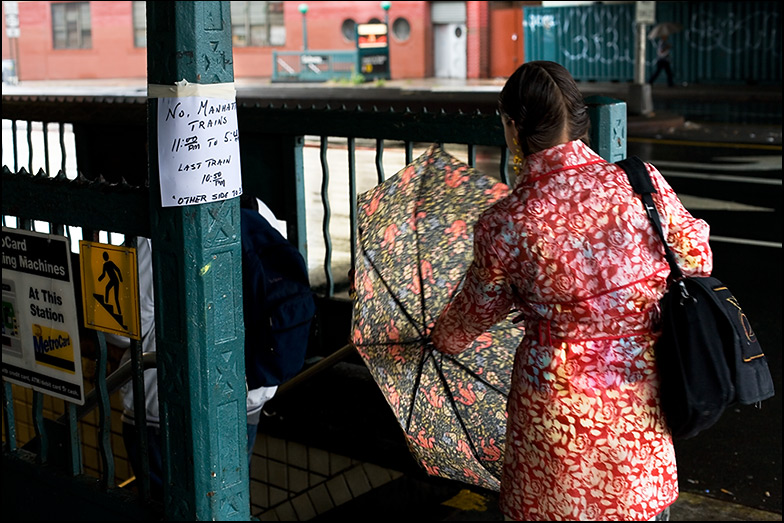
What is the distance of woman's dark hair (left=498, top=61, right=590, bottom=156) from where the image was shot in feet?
8.82

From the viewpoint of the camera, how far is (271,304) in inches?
137

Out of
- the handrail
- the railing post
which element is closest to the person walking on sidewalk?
the railing post

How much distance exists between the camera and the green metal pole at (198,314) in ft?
8.89

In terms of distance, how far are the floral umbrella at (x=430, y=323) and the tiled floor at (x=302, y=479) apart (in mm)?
1824

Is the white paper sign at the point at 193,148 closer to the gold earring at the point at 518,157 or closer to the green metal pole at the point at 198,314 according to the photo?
the green metal pole at the point at 198,314

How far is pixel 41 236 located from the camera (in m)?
3.29

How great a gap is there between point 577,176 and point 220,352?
1088 millimetres

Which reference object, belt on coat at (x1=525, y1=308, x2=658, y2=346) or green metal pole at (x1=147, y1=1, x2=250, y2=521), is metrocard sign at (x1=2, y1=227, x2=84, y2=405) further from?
belt on coat at (x1=525, y1=308, x2=658, y2=346)

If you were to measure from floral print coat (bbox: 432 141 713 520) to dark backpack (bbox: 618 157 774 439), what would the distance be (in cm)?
7

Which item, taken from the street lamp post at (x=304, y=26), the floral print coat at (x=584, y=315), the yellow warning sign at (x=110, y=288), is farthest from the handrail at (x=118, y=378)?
the street lamp post at (x=304, y=26)

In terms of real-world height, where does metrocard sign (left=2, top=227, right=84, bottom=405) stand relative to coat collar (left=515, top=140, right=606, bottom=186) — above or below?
below

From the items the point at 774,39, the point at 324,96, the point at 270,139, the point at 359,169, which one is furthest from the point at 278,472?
the point at 774,39

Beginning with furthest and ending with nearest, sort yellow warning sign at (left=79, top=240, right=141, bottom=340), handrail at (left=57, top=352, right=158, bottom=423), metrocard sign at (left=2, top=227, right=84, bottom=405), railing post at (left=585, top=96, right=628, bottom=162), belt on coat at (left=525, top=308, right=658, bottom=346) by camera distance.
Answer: railing post at (left=585, top=96, right=628, bottom=162), handrail at (left=57, top=352, right=158, bottom=423), metrocard sign at (left=2, top=227, right=84, bottom=405), yellow warning sign at (left=79, top=240, right=141, bottom=340), belt on coat at (left=525, top=308, right=658, bottom=346)

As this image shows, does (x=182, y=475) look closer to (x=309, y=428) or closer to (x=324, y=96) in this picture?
(x=309, y=428)
